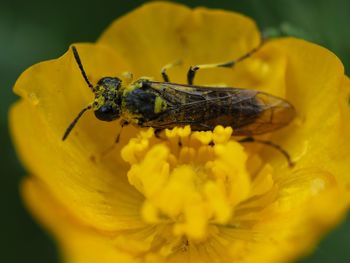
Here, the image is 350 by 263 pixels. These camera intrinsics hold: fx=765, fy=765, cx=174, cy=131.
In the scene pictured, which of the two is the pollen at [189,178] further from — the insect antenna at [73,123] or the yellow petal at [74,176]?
the insect antenna at [73,123]

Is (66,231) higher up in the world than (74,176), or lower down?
higher up

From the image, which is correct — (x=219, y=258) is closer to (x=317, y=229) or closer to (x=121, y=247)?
(x=121, y=247)

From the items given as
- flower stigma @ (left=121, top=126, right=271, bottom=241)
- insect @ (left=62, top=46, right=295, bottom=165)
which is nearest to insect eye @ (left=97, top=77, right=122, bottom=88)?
insect @ (left=62, top=46, right=295, bottom=165)

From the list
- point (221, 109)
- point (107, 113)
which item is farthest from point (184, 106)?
point (107, 113)

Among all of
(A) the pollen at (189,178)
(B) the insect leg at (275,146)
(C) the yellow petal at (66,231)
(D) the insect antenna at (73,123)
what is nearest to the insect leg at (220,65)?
(A) the pollen at (189,178)

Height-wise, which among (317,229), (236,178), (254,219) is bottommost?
(254,219)

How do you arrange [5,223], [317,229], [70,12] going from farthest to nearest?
[70,12]
[5,223]
[317,229]

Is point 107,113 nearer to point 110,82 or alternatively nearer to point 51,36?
point 110,82

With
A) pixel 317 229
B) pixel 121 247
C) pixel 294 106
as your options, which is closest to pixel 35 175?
pixel 121 247
